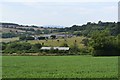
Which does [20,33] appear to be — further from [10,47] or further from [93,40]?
[93,40]

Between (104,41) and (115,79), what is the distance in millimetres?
72120

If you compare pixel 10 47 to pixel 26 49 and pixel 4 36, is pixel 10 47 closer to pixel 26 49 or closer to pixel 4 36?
pixel 26 49

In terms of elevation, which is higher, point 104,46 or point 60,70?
point 104,46

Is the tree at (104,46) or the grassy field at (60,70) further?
the tree at (104,46)

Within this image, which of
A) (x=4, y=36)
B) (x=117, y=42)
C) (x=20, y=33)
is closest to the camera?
(x=117, y=42)

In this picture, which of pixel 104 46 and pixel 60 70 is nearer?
pixel 60 70

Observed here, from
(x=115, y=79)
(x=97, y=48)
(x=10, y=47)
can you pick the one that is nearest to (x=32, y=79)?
(x=115, y=79)

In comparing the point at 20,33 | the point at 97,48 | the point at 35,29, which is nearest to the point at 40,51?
the point at 97,48

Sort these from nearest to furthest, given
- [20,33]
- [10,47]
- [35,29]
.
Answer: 1. [10,47]
2. [20,33]
3. [35,29]

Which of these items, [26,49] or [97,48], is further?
[26,49]

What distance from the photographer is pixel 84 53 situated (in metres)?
99.1

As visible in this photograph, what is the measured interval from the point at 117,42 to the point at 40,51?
26958 millimetres

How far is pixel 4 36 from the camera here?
12588 cm

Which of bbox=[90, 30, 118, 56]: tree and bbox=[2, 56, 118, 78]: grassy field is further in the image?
bbox=[90, 30, 118, 56]: tree
